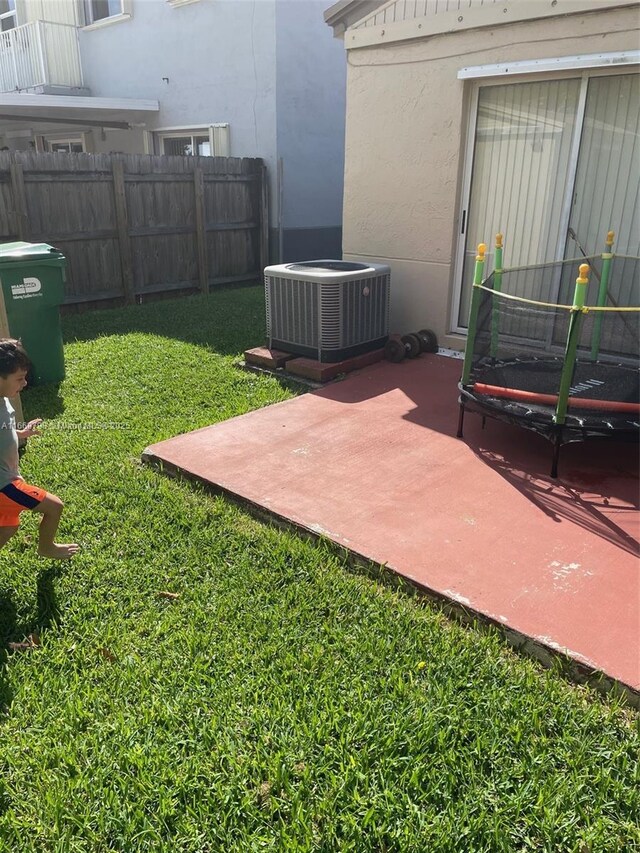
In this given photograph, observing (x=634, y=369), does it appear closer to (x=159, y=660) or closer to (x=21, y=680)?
(x=159, y=660)

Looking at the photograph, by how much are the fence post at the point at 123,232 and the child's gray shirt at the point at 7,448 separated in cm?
748

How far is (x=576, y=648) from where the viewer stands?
275 cm

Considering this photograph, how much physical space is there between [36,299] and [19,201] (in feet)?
12.5

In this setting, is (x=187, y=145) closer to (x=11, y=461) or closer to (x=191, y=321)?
(x=191, y=321)

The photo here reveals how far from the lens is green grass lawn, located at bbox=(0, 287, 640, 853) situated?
6.86 ft

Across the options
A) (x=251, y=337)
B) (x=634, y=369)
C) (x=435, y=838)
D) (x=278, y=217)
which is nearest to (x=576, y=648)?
(x=435, y=838)

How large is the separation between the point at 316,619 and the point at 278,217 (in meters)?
10.1

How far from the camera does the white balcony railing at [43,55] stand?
46.9ft

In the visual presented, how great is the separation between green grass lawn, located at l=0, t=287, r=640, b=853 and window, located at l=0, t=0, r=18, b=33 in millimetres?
16859

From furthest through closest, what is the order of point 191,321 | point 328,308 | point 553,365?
point 191,321 < point 328,308 < point 553,365

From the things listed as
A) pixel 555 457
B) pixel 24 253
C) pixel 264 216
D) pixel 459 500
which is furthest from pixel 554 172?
pixel 264 216

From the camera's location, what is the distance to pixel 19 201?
8.80m

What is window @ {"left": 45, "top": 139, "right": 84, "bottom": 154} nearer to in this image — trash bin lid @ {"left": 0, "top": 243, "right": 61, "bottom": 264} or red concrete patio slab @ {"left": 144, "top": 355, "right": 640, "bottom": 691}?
trash bin lid @ {"left": 0, "top": 243, "right": 61, "bottom": 264}

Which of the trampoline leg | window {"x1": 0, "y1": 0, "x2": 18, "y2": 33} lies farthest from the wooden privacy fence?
window {"x1": 0, "y1": 0, "x2": 18, "y2": 33}
